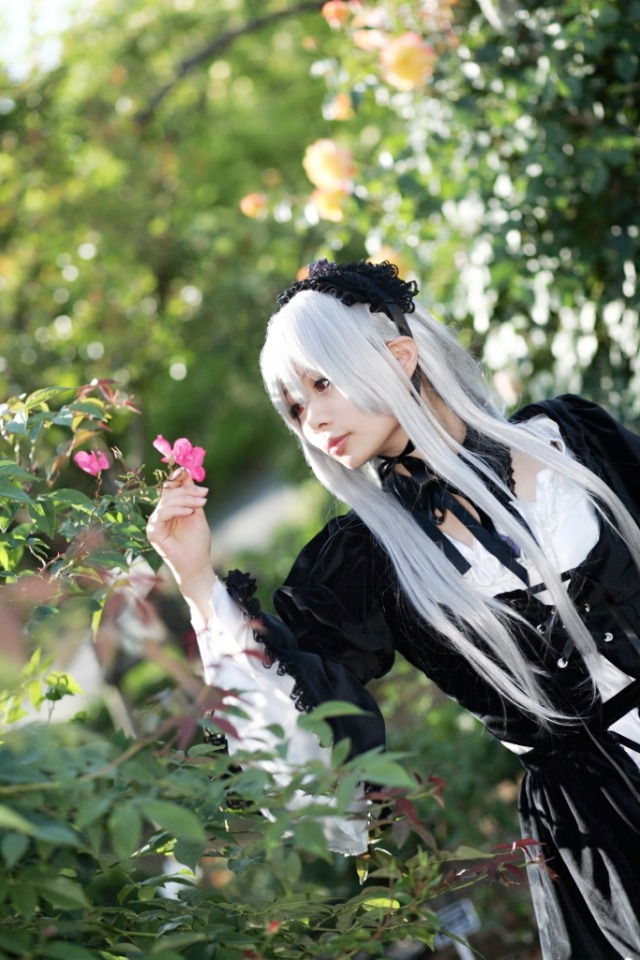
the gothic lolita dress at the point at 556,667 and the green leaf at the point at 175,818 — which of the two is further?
the gothic lolita dress at the point at 556,667

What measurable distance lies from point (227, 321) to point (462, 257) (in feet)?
7.60

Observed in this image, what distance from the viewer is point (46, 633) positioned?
1.24 meters

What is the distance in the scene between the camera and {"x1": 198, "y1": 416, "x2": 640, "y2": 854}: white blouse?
1667 mm

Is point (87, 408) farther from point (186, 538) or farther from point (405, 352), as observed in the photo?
point (405, 352)

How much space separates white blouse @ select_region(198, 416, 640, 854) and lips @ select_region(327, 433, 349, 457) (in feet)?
0.85

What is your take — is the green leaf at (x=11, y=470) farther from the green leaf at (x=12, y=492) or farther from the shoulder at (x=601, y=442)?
the shoulder at (x=601, y=442)

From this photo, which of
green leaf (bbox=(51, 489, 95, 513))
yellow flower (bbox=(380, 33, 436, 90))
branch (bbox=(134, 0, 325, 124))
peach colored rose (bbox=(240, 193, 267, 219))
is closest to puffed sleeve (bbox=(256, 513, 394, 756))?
green leaf (bbox=(51, 489, 95, 513))

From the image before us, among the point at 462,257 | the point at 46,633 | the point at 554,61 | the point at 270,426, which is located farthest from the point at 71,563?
the point at 270,426

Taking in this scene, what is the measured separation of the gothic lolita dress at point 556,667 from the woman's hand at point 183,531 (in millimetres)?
64

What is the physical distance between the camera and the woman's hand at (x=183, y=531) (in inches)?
67.6

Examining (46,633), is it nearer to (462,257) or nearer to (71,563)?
(71,563)

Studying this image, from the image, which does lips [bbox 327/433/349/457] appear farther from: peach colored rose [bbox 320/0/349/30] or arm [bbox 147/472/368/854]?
peach colored rose [bbox 320/0/349/30]

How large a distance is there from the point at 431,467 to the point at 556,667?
40 cm

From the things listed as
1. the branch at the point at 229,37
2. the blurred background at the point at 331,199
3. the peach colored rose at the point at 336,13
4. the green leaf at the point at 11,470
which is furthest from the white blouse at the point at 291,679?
the branch at the point at 229,37
